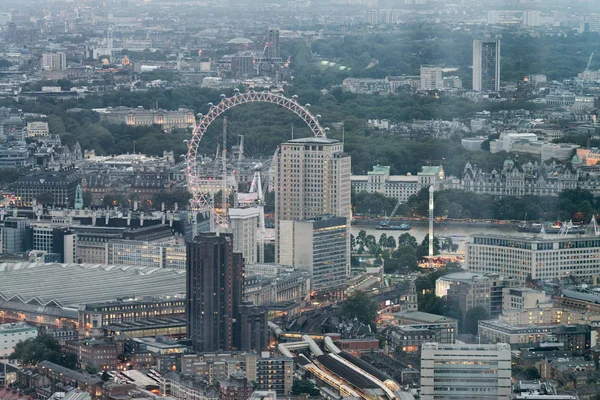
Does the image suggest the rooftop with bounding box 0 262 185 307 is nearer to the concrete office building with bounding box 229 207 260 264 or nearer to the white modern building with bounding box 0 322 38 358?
the concrete office building with bounding box 229 207 260 264

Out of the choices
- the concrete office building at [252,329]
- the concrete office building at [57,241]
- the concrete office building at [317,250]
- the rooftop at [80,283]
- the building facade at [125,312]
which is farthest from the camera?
the concrete office building at [57,241]

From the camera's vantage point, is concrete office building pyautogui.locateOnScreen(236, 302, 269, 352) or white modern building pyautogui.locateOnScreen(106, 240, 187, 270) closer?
concrete office building pyautogui.locateOnScreen(236, 302, 269, 352)

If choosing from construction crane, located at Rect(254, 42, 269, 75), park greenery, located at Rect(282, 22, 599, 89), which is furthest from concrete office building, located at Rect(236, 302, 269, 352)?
construction crane, located at Rect(254, 42, 269, 75)

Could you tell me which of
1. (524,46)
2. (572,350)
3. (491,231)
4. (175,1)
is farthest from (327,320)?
(175,1)

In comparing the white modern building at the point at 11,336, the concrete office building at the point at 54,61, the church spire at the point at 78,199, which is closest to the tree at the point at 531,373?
the white modern building at the point at 11,336

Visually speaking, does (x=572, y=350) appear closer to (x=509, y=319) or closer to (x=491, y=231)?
(x=509, y=319)

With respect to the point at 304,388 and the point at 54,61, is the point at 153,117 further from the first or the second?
the point at 304,388

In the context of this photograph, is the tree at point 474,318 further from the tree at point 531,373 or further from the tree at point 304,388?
the tree at point 304,388
